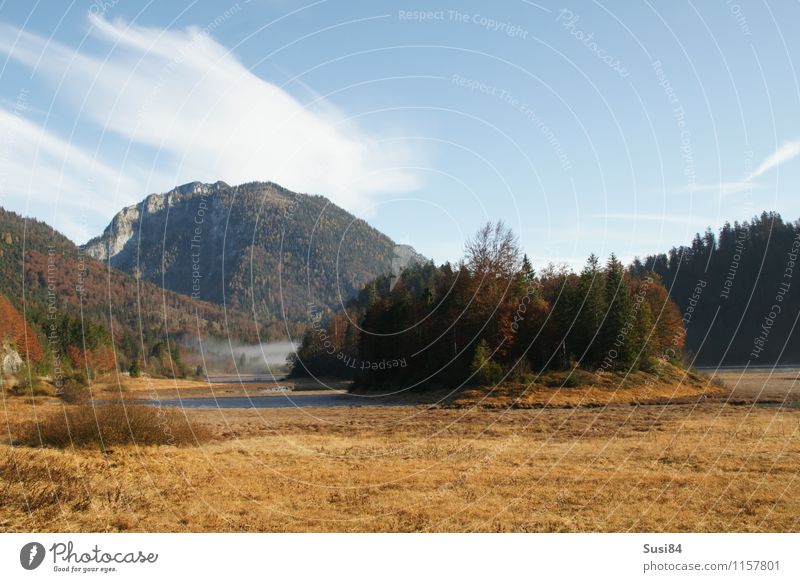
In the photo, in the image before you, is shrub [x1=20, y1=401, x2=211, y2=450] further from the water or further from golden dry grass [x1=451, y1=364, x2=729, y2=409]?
golden dry grass [x1=451, y1=364, x2=729, y2=409]

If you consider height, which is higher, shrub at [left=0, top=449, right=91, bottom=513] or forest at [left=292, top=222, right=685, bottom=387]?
forest at [left=292, top=222, right=685, bottom=387]

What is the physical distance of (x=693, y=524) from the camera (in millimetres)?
15031

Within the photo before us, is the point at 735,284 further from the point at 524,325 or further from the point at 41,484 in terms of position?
the point at 41,484

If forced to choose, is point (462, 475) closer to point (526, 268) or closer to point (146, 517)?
point (146, 517)

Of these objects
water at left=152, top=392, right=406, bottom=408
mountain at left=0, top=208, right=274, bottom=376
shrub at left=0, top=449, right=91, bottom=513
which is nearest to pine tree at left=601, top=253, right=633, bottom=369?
water at left=152, top=392, right=406, bottom=408

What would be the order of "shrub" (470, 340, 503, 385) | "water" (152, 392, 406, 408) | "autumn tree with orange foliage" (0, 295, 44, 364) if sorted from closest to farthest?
"shrub" (470, 340, 503, 385) < "water" (152, 392, 406, 408) < "autumn tree with orange foliage" (0, 295, 44, 364)

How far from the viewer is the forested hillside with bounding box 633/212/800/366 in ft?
547

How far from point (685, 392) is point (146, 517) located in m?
61.7

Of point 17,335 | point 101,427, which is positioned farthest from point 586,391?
point 17,335

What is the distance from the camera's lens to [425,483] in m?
20.7

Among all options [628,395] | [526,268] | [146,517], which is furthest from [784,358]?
[146,517]

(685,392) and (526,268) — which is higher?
(526,268)
